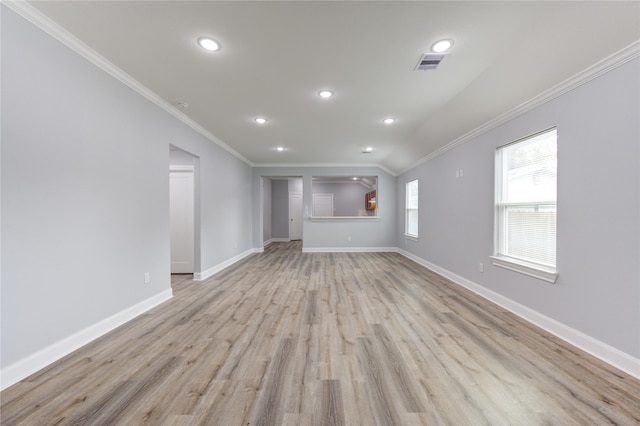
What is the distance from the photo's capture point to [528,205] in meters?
2.74

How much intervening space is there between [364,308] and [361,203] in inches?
333

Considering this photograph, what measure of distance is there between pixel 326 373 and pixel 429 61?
2.71m

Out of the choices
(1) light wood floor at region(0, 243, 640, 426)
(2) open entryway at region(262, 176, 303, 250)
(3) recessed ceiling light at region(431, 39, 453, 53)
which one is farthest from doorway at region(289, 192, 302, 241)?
(3) recessed ceiling light at region(431, 39, 453, 53)

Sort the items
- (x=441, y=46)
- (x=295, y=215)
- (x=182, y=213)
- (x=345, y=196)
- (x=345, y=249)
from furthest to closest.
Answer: (x=345, y=196)
(x=295, y=215)
(x=345, y=249)
(x=182, y=213)
(x=441, y=46)

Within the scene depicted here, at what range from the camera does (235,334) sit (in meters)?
2.34

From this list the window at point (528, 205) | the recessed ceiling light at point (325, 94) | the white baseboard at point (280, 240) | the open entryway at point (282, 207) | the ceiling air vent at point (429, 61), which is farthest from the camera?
the open entryway at point (282, 207)

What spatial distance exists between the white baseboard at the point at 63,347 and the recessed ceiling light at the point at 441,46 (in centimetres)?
377

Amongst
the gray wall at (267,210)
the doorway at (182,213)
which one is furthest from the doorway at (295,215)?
the doorway at (182,213)

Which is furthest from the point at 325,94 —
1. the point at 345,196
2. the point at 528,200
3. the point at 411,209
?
the point at 345,196

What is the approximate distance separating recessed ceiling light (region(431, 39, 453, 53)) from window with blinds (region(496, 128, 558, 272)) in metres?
1.33

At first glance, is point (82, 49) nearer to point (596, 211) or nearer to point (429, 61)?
point (429, 61)

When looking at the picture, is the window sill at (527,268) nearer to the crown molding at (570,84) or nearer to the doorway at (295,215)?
the crown molding at (570,84)

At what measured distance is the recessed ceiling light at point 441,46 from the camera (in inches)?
79.0

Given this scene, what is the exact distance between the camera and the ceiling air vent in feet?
7.19
